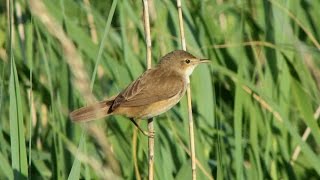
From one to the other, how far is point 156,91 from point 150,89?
49 mm

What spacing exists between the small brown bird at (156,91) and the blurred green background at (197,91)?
0.20 feet

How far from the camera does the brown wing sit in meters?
3.35

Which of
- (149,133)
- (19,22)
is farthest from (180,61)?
(19,22)

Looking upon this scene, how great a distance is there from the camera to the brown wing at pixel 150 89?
3.35 meters

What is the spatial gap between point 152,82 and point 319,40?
1.05 metres

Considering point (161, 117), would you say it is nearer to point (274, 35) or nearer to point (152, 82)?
point (152, 82)

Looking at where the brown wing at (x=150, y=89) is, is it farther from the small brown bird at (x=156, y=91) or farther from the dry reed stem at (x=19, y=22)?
the dry reed stem at (x=19, y=22)

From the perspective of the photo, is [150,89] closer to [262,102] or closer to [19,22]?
[262,102]

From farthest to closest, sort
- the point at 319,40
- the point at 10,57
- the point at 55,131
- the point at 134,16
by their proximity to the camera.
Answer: the point at 319,40 → the point at 134,16 → the point at 55,131 → the point at 10,57

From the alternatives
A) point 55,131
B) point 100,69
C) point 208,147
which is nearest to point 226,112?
point 208,147

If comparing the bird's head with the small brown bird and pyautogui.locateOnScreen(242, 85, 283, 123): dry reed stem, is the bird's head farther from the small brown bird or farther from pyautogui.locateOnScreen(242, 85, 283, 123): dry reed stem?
pyautogui.locateOnScreen(242, 85, 283, 123): dry reed stem

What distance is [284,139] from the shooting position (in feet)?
11.9

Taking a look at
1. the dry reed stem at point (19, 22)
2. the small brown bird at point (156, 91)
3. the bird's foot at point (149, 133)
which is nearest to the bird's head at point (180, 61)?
the small brown bird at point (156, 91)

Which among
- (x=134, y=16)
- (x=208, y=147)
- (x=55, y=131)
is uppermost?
(x=134, y=16)
